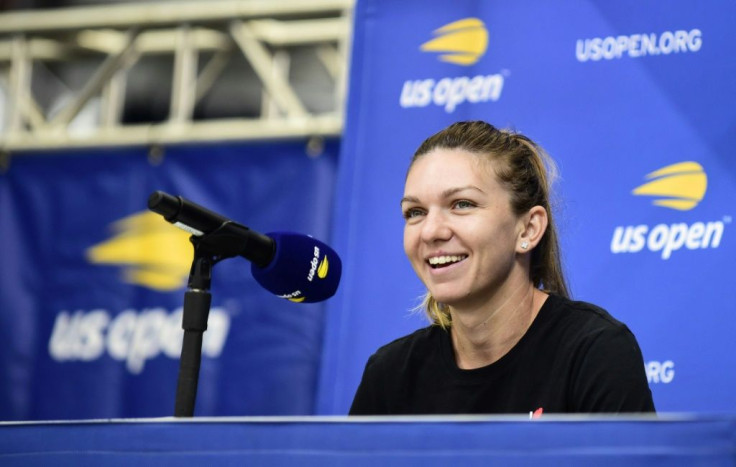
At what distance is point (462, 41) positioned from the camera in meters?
3.32

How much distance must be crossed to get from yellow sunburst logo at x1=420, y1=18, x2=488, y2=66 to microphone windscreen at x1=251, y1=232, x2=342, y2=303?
→ 147cm

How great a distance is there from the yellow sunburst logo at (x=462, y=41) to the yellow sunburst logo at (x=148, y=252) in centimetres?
170

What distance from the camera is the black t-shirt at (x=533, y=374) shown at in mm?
2014

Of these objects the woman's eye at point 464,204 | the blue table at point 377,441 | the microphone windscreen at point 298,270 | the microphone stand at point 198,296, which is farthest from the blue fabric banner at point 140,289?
the blue table at point 377,441

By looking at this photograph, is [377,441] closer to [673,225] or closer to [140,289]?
[673,225]

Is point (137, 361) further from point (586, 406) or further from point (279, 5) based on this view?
point (586, 406)

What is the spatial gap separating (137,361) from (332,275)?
281 centimetres

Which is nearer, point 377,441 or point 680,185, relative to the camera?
point 377,441

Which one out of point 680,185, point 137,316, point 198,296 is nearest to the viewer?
point 198,296

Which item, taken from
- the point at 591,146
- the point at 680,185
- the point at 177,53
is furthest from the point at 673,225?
the point at 177,53

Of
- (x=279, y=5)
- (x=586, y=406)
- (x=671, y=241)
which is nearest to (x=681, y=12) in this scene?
(x=671, y=241)

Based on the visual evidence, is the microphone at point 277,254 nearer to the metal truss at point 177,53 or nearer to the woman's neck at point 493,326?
the woman's neck at point 493,326

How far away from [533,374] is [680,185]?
96 centimetres

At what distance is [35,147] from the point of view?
4984 mm
